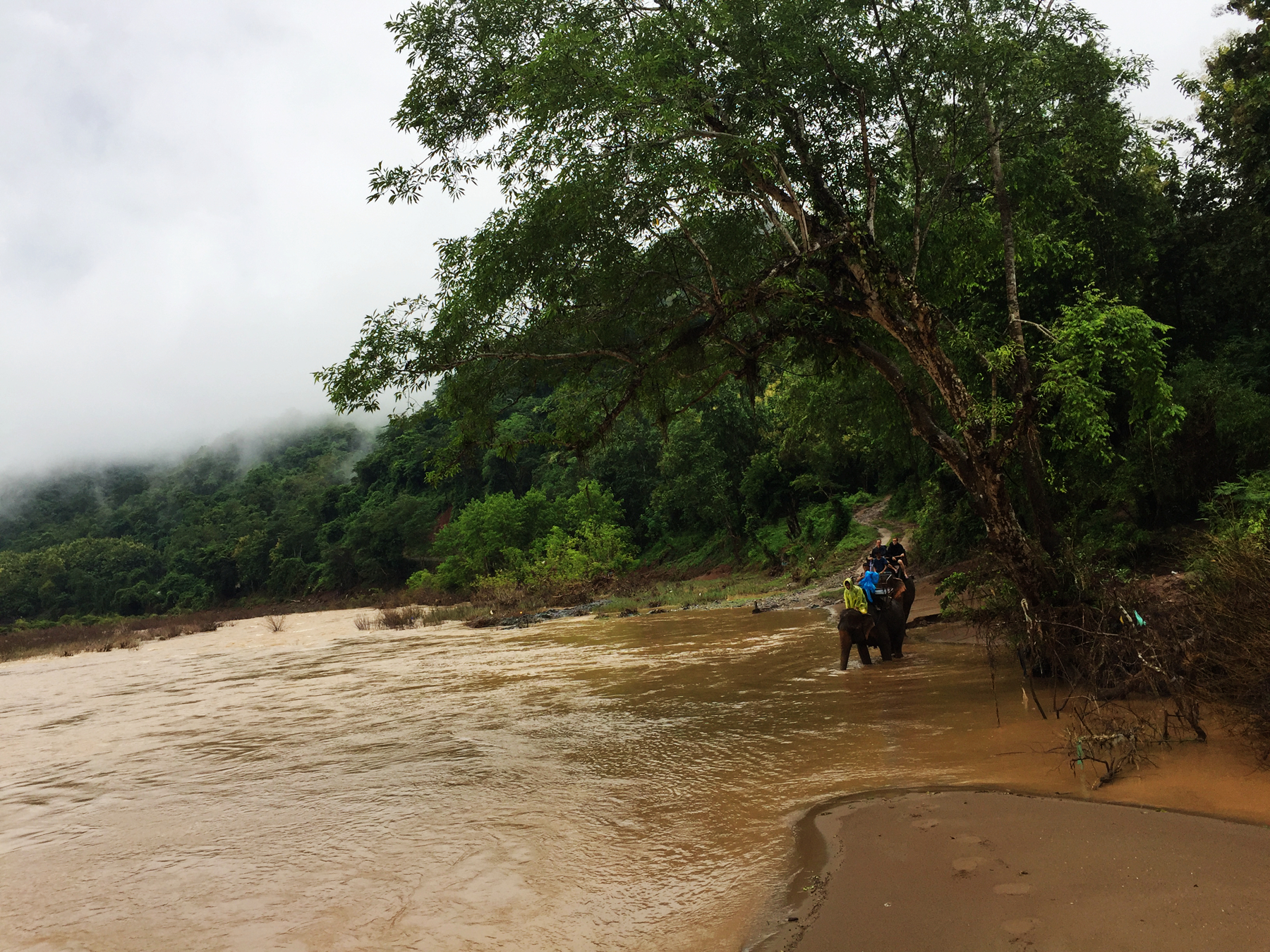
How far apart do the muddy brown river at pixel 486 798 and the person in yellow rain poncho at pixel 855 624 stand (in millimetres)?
478

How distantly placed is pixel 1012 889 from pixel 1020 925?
383mm

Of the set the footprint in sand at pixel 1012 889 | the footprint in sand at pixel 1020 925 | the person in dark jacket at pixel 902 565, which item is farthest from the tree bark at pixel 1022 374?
the footprint in sand at pixel 1020 925

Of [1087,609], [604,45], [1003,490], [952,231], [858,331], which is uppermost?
[604,45]

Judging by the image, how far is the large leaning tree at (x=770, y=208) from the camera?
7.77 meters

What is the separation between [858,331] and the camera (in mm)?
9953

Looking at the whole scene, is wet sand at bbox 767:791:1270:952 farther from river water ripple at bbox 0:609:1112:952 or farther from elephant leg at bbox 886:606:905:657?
elephant leg at bbox 886:606:905:657

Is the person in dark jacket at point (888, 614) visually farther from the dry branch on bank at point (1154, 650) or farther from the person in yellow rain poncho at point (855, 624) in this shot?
the dry branch on bank at point (1154, 650)

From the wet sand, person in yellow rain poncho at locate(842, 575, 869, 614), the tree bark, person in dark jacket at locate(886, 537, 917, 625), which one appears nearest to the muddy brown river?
the wet sand

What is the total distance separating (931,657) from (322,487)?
103 metres

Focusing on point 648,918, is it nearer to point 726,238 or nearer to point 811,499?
point 726,238

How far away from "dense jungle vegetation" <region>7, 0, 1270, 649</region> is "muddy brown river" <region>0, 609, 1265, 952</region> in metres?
2.87

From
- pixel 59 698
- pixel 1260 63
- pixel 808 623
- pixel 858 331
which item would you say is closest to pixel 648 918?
pixel 858 331

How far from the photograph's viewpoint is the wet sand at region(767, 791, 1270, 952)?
10.9 ft

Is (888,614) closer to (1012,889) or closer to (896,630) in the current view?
(896,630)
